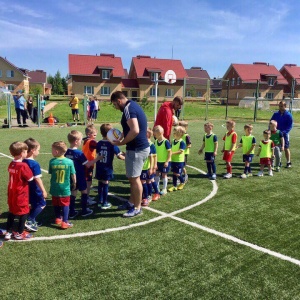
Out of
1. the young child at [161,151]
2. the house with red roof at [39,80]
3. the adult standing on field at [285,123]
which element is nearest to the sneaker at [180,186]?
the young child at [161,151]

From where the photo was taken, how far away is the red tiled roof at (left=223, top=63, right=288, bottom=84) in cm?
6694

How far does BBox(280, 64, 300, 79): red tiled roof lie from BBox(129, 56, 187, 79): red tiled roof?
→ 87.7 feet

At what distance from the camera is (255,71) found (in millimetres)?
68062

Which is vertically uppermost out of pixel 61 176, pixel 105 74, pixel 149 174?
pixel 105 74

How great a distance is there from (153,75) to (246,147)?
51413 mm

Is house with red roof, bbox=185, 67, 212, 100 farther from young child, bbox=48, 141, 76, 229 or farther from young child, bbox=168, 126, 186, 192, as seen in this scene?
young child, bbox=48, 141, 76, 229

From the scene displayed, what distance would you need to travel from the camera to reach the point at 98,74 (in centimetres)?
5644

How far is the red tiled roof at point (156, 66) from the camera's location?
59.4 meters

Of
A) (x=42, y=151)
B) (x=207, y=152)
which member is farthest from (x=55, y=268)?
(x=42, y=151)

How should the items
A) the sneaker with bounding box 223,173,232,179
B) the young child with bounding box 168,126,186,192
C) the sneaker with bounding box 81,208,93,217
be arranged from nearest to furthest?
the sneaker with bounding box 81,208,93,217 < the young child with bounding box 168,126,186,192 < the sneaker with bounding box 223,173,232,179

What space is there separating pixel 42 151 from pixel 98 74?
4573 cm

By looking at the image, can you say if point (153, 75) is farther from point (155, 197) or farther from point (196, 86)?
point (155, 197)

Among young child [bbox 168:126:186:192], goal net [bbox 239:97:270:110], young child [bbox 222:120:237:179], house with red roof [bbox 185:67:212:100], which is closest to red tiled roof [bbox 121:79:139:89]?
house with red roof [bbox 185:67:212:100]

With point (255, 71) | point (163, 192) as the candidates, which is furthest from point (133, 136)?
point (255, 71)
